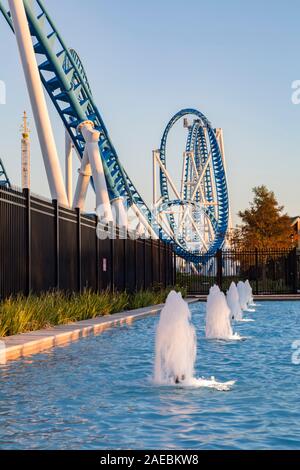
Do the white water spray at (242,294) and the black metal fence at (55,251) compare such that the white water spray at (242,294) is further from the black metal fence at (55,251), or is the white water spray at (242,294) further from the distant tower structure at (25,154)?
the distant tower structure at (25,154)

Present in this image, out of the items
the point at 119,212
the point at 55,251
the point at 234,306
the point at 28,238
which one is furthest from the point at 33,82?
the point at 119,212

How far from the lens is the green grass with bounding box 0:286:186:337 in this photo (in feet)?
47.5

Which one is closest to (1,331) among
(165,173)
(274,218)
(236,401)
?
(236,401)

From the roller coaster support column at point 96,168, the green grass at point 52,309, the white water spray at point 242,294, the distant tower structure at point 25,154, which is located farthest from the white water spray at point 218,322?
the distant tower structure at point 25,154

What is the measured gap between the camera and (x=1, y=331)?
1362 cm

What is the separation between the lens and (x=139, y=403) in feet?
27.2

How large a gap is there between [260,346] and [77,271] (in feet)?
28.3

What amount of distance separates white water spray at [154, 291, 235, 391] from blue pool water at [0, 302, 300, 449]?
0.27 meters

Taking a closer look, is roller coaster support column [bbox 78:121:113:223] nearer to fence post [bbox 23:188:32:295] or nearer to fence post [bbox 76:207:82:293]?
fence post [bbox 76:207:82:293]

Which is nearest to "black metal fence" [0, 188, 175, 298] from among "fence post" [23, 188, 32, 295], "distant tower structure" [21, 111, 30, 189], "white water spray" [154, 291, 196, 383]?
"fence post" [23, 188, 32, 295]

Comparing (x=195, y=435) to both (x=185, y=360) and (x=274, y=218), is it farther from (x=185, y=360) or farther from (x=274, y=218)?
(x=274, y=218)

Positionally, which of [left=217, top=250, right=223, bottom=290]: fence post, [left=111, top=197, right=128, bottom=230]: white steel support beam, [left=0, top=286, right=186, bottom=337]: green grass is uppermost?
[left=111, top=197, right=128, bottom=230]: white steel support beam

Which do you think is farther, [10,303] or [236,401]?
[10,303]

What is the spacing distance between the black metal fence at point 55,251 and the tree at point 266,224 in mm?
30346
